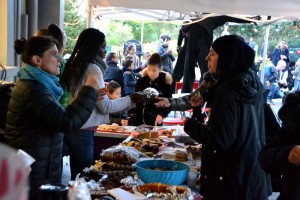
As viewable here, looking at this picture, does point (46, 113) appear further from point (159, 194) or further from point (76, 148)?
point (76, 148)

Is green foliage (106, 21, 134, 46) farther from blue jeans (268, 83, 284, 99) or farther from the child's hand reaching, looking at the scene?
the child's hand reaching

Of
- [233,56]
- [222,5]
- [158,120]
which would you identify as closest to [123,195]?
[233,56]

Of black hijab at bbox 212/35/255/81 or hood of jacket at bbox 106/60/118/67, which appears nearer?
black hijab at bbox 212/35/255/81

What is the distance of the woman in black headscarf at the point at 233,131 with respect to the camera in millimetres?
2125

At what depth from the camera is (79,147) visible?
3.04 meters

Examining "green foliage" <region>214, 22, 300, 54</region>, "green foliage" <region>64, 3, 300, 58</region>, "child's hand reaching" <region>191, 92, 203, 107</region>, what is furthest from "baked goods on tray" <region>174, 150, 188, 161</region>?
"green foliage" <region>64, 3, 300, 58</region>

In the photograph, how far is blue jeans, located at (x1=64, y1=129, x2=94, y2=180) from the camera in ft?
9.92

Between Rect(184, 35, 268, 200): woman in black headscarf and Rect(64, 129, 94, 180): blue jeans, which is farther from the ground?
Rect(184, 35, 268, 200): woman in black headscarf

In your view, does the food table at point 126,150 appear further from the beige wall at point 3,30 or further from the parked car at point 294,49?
the parked car at point 294,49

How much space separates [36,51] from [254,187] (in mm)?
1410

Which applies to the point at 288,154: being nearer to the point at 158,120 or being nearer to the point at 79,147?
the point at 79,147

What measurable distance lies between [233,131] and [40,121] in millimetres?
1016

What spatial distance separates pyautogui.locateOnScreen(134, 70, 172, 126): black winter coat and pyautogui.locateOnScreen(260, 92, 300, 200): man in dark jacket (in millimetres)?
2686

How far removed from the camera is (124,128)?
414 cm
